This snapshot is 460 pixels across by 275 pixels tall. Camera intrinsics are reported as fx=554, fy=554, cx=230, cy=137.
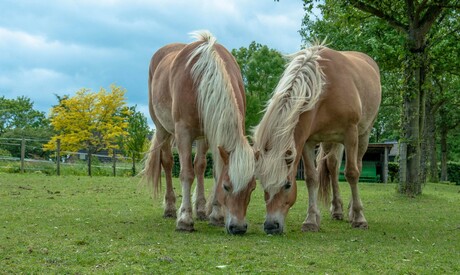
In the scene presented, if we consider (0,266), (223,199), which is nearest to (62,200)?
(223,199)

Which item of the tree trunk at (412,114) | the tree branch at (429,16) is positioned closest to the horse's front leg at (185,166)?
the tree trunk at (412,114)

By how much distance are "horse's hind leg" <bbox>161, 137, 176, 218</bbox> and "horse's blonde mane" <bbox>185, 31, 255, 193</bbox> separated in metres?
1.91

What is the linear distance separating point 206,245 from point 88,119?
114 ft

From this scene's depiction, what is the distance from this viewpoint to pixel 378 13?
12.3 metres

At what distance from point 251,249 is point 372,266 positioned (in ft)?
3.50

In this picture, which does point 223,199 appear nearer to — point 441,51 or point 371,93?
point 371,93

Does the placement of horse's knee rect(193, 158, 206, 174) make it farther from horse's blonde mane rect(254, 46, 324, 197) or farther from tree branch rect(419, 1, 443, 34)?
tree branch rect(419, 1, 443, 34)

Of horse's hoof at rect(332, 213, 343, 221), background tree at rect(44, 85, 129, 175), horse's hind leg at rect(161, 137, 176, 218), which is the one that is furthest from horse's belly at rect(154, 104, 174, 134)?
background tree at rect(44, 85, 129, 175)

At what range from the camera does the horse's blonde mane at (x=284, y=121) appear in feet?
18.5

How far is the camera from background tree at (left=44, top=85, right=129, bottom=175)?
37781 mm

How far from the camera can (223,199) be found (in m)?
5.69

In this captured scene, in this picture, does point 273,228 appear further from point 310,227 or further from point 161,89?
point 161,89

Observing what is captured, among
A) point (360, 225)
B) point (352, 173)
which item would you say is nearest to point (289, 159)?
point (352, 173)

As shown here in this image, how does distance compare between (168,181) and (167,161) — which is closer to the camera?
(168,181)
